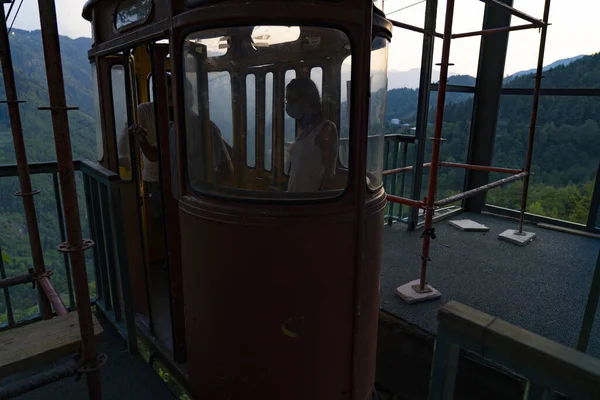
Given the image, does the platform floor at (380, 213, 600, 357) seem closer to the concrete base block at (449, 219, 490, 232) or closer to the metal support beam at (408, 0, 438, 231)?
the concrete base block at (449, 219, 490, 232)

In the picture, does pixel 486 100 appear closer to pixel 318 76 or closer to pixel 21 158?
pixel 318 76

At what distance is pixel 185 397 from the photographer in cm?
278

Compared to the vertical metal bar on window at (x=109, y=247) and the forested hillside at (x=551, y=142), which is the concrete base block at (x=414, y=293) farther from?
the forested hillside at (x=551, y=142)

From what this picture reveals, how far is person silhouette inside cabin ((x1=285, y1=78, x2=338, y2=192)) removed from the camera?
2199 millimetres

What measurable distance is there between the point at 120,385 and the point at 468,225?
4.93 meters

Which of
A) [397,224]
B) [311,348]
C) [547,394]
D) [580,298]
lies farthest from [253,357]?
[397,224]

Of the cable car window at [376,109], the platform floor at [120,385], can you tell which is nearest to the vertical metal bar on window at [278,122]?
the cable car window at [376,109]

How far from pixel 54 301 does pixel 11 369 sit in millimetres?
910

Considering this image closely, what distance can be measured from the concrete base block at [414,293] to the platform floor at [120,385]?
2.18 m

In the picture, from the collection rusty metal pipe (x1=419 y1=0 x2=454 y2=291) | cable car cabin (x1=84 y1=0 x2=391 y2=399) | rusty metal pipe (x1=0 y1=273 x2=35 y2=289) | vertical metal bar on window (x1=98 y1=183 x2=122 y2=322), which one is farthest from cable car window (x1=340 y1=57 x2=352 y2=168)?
rusty metal pipe (x1=0 y1=273 x2=35 y2=289)

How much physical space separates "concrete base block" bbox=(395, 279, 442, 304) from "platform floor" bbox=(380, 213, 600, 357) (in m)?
0.05

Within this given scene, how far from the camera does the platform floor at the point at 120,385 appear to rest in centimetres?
262

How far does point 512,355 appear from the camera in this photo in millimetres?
955

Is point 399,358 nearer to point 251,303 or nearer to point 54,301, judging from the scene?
point 251,303
